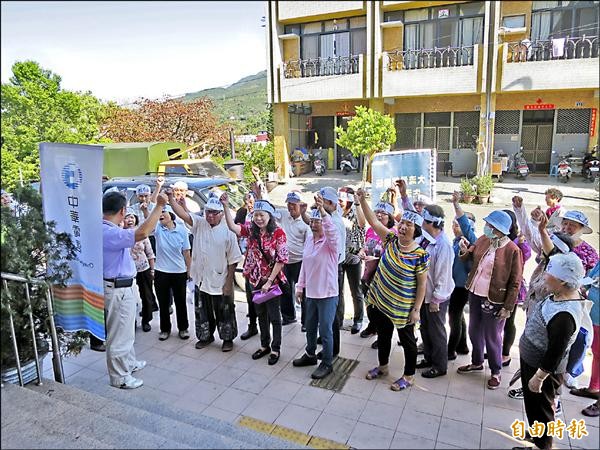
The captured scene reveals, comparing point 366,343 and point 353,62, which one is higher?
point 353,62

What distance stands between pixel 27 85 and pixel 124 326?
1091cm

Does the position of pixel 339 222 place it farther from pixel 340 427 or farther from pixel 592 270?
pixel 592 270

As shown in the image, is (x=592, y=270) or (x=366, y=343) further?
(x=366, y=343)

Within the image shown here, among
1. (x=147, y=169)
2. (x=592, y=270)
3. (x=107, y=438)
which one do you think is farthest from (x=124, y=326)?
(x=147, y=169)

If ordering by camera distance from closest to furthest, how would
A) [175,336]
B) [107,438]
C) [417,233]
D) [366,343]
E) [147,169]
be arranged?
1. [107,438]
2. [417,233]
3. [366,343]
4. [175,336]
5. [147,169]

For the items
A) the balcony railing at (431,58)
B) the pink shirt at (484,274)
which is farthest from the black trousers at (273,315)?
the balcony railing at (431,58)

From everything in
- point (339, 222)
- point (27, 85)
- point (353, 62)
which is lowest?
point (339, 222)

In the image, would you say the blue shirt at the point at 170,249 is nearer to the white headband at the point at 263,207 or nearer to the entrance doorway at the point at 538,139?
the white headband at the point at 263,207

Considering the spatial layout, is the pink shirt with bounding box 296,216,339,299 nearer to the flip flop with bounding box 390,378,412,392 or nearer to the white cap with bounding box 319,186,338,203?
the white cap with bounding box 319,186,338,203

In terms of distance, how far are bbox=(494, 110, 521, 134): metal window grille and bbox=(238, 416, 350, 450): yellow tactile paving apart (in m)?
16.3

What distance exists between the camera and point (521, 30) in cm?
1339

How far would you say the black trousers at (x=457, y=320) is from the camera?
4168 millimetres

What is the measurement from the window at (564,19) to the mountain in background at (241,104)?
10.4m

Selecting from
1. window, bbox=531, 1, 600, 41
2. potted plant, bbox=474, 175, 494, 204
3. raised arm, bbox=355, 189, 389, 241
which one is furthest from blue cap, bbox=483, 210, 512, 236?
window, bbox=531, 1, 600, 41
